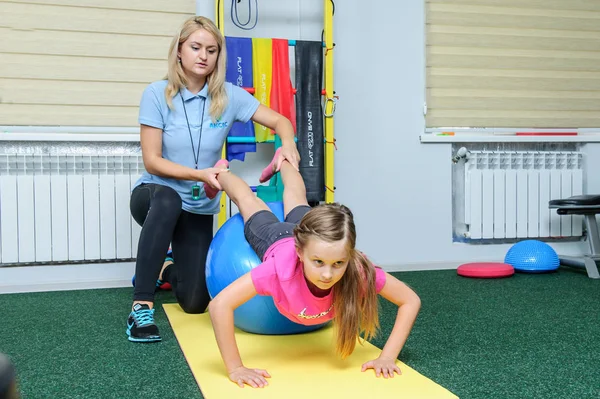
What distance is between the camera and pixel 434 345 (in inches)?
79.7

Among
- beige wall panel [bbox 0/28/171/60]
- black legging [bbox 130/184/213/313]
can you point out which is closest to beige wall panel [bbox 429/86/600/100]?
beige wall panel [bbox 0/28/171/60]

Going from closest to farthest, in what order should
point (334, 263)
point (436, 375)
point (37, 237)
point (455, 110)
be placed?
point (334, 263), point (436, 375), point (37, 237), point (455, 110)

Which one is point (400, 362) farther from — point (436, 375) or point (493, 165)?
point (493, 165)

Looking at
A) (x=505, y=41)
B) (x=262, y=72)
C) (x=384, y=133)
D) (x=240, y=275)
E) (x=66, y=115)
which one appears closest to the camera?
(x=240, y=275)

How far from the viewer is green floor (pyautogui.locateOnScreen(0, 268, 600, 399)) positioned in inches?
62.8

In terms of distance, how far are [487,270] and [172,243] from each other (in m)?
1.86

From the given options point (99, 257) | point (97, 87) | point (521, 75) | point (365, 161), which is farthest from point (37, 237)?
point (521, 75)

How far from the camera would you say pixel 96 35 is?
3.44 m

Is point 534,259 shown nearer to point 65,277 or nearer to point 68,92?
point 65,277

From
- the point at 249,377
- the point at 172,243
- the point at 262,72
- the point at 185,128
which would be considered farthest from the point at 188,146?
the point at 262,72

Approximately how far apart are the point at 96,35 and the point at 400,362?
2.57 metres

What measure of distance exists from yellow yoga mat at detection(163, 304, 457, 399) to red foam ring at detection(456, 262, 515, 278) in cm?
156

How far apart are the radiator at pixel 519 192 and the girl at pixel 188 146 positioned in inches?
79.1

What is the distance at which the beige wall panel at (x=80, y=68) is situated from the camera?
3.33 meters
